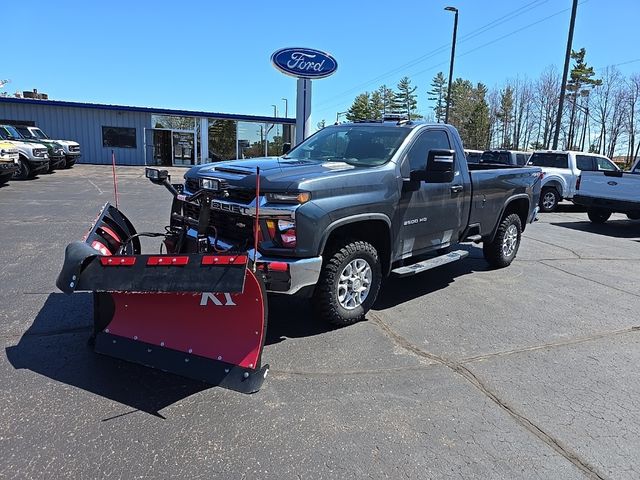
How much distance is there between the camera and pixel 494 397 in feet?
11.4

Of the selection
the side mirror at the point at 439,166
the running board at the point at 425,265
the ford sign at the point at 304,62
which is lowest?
the running board at the point at 425,265

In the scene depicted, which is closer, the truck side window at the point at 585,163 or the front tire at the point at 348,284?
the front tire at the point at 348,284

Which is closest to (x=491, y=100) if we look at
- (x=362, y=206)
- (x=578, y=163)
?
(x=578, y=163)

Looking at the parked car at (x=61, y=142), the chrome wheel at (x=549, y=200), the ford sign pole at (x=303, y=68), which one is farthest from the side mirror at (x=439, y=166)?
the parked car at (x=61, y=142)

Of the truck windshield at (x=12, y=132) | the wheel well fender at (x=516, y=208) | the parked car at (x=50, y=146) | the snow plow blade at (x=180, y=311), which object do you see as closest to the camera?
the snow plow blade at (x=180, y=311)

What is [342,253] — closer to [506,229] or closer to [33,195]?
[506,229]

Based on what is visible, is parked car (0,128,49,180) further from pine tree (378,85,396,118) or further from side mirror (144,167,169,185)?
pine tree (378,85,396,118)

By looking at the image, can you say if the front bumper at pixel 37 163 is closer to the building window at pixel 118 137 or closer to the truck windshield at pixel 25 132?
the truck windshield at pixel 25 132

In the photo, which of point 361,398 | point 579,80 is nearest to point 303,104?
point 361,398

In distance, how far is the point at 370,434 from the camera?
2.97 meters

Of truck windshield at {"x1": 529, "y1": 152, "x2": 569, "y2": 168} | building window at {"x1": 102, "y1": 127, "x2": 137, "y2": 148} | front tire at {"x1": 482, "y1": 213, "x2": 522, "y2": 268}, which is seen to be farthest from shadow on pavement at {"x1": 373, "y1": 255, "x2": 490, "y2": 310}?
building window at {"x1": 102, "y1": 127, "x2": 137, "y2": 148}

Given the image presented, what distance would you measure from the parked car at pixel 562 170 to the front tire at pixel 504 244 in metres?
9.20

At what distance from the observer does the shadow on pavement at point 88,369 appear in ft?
10.8

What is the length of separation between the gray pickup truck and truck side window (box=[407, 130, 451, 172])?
0.04ft
